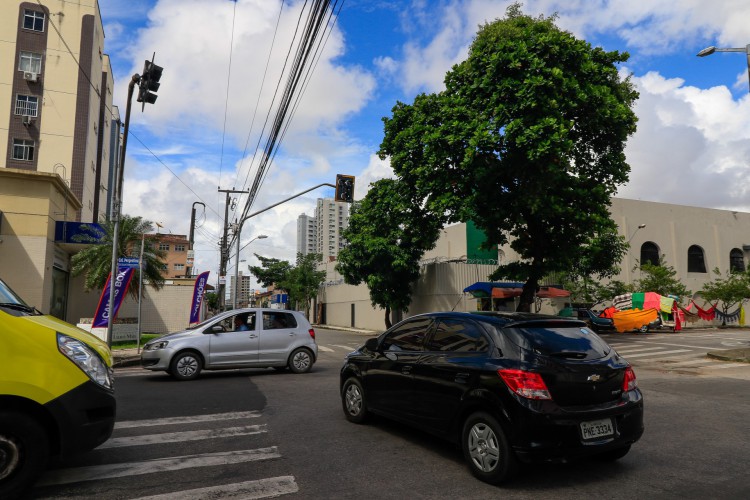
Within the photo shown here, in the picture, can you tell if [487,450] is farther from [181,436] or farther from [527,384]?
[181,436]

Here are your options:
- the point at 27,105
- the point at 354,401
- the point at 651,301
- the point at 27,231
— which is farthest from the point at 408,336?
the point at 27,105

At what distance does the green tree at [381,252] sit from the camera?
3058 cm

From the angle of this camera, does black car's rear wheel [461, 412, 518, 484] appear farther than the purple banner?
No

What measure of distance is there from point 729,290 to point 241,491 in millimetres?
43565

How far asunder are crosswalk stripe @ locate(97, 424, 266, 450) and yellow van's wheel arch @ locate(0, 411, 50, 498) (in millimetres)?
1746

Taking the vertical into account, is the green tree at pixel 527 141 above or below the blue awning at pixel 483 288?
above

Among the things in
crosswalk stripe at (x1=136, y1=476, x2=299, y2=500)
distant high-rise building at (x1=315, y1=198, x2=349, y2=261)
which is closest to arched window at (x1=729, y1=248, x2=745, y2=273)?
crosswalk stripe at (x1=136, y1=476, x2=299, y2=500)

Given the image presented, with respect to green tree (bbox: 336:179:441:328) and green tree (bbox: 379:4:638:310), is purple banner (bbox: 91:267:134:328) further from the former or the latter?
green tree (bbox: 336:179:441:328)

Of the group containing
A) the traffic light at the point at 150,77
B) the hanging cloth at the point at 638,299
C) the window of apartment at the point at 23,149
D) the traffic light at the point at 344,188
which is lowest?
the hanging cloth at the point at 638,299

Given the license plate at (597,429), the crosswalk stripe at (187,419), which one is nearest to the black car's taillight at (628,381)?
the license plate at (597,429)

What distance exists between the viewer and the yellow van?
12.8 feet

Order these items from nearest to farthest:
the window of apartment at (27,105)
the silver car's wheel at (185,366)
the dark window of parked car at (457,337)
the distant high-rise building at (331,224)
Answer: the dark window of parked car at (457,337), the silver car's wheel at (185,366), the window of apartment at (27,105), the distant high-rise building at (331,224)

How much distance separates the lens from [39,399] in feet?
12.9

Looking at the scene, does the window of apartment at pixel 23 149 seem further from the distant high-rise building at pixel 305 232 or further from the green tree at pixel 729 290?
the distant high-rise building at pixel 305 232
